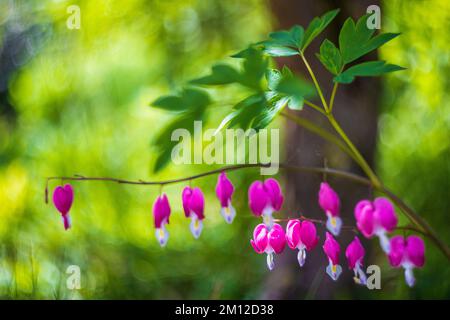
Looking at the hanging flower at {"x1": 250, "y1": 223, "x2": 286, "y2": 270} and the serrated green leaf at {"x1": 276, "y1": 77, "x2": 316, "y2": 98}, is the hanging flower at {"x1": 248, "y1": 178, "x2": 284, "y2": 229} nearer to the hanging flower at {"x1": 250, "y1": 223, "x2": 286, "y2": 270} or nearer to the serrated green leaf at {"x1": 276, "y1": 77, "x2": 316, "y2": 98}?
the hanging flower at {"x1": 250, "y1": 223, "x2": 286, "y2": 270}

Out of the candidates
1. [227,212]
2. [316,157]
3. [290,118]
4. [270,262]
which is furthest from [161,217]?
[316,157]

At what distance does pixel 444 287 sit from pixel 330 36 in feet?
3.46

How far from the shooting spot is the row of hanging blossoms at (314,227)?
973 millimetres

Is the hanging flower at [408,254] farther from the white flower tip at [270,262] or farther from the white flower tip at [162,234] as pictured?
the white flower tip at [162,234]

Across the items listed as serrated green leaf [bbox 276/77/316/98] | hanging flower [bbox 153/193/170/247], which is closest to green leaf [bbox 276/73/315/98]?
serrated green leaf [bbox 276/77/316/98]

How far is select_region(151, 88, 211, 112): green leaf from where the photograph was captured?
899 mm

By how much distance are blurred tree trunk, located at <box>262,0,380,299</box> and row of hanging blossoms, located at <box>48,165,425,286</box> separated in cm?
87

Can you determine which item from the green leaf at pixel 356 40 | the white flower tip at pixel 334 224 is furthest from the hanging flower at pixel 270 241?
the green leaf at pixel 356 40

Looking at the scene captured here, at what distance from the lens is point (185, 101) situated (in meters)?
→ 0.91

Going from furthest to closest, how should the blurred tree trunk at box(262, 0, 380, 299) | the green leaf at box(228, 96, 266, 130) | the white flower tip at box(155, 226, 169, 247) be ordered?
1. the blurred tree trunk at box(262, 0, 380, 299)
2. the white flower tip at box(155, 226, 169, 247)
3. the green leaf at box(228, 96, 266, 130)

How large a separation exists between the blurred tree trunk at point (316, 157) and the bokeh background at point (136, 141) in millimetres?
121

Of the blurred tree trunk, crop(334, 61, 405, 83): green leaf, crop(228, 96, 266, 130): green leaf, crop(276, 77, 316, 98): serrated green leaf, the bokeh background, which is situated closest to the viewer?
crop(276, 77, 316, 98): serrated green leaf

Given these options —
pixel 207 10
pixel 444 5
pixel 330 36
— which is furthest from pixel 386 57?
pixel 207 10

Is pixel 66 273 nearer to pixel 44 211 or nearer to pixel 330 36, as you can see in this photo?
pixel 44 211
